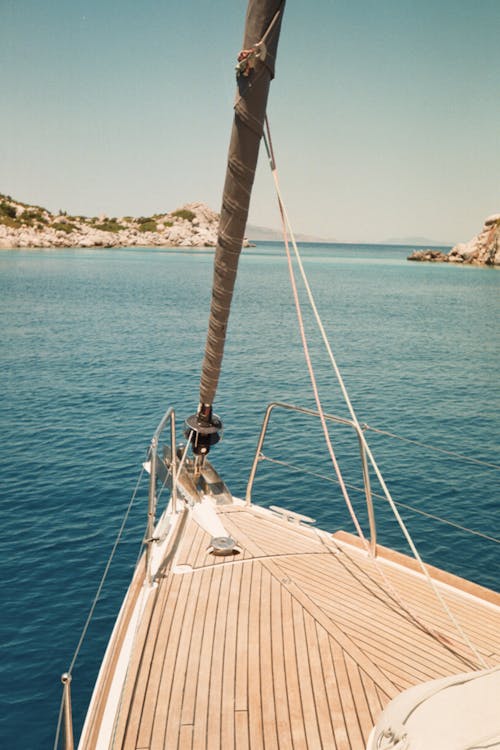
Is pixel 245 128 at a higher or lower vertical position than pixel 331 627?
higher

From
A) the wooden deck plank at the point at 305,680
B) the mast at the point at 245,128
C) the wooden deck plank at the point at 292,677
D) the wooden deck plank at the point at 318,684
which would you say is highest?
the mast at the point at 245,128

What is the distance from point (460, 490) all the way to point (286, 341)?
77.3ft

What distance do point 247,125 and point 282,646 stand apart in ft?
14.9

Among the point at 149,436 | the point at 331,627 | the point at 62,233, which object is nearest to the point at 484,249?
the point at 62,233

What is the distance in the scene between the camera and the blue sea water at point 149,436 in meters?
11.0

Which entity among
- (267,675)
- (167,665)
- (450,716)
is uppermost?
(450,716)

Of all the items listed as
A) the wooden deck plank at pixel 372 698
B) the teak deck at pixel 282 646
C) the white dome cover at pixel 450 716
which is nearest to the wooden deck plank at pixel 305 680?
the teak deck at pixel 282 646

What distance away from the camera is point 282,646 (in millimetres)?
5469

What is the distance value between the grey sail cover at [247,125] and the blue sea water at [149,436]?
7.13 meters

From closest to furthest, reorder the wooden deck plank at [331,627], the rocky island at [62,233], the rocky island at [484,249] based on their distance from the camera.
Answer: the wooden deck plank at [331,627]
the rocky island at [484,249]
the rocky island at [62,233]

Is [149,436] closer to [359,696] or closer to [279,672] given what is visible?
[279,672]

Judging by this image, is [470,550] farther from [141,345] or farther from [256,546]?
[141,345]

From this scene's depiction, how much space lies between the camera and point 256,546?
24.5 feet

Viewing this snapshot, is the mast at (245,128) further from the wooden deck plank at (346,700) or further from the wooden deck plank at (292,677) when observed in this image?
the wooden deck plank at (346,700)
